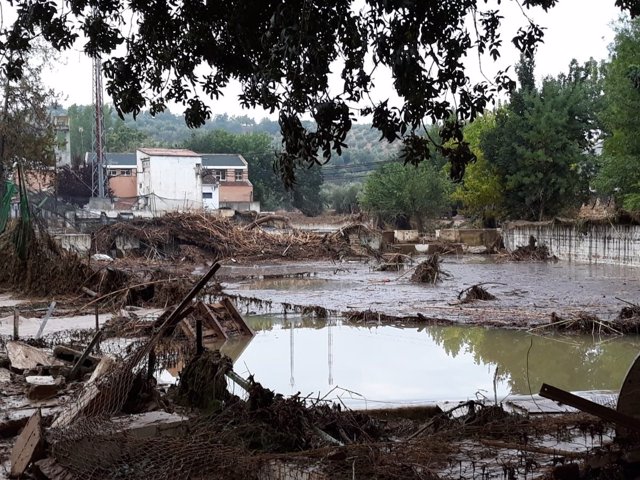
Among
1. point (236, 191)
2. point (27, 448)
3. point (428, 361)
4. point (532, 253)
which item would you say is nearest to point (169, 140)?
point (236, 191)

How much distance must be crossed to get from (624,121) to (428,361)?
23.4 meters

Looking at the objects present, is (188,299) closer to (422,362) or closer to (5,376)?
(5,376)

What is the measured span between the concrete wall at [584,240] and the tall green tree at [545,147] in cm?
440

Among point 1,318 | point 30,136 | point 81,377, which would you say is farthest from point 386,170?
point 81,377

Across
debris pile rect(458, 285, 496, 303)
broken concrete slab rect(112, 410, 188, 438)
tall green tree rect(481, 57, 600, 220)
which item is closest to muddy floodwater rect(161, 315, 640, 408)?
broken concrete slab rect(112, 410, 188, 438)

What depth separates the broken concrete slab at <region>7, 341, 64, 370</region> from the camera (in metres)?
11.2

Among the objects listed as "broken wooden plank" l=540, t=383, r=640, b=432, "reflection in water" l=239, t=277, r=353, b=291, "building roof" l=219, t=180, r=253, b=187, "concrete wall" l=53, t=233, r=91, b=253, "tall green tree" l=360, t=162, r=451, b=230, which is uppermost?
"building roof" l=219, t=180, r=253, b=187

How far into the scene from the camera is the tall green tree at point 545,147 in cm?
4550

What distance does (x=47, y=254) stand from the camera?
22.6 meters

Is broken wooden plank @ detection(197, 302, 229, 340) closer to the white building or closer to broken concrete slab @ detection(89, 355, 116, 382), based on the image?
broken concrete slab @ detection(89, 355, 116, 382)

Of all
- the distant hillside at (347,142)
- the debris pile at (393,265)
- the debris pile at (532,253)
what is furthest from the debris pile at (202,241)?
the distant hillside at (347,142)

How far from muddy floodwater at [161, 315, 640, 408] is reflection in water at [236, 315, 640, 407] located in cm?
2

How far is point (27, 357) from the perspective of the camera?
1157 centimetres

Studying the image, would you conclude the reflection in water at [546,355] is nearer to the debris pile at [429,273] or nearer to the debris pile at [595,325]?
the debris pile at [595,325]
